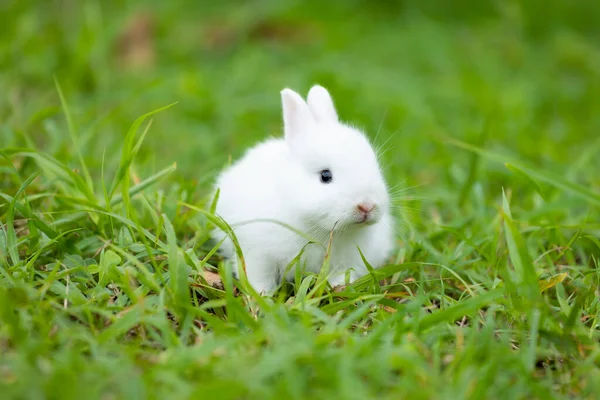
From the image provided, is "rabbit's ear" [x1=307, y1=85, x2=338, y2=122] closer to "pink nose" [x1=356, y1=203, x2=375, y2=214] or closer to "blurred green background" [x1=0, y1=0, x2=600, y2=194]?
"pink nose" [x1=356, y1=203, x2=375, y2=214]

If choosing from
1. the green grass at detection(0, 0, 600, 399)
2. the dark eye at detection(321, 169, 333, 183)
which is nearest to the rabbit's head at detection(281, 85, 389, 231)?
the dark eye at detection(321, 169, 333, 183)

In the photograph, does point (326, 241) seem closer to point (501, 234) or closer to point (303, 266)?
point (303, 266)

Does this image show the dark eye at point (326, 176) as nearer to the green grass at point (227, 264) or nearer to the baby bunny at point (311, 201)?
the baby bunny at point (311, 201)

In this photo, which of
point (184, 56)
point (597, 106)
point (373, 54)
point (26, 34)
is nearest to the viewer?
point (26, 34)

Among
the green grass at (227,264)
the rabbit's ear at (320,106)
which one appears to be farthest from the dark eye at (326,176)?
the green grass at (227,264)

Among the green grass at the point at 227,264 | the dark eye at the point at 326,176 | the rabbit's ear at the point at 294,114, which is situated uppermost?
the rabbit's ear at the point at 294,114

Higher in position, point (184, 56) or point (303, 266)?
point (184, 56)

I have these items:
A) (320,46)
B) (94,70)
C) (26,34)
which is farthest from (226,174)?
(320,46)

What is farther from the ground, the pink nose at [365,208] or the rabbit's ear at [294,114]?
Result: the rabbit's ear at [294,114]
